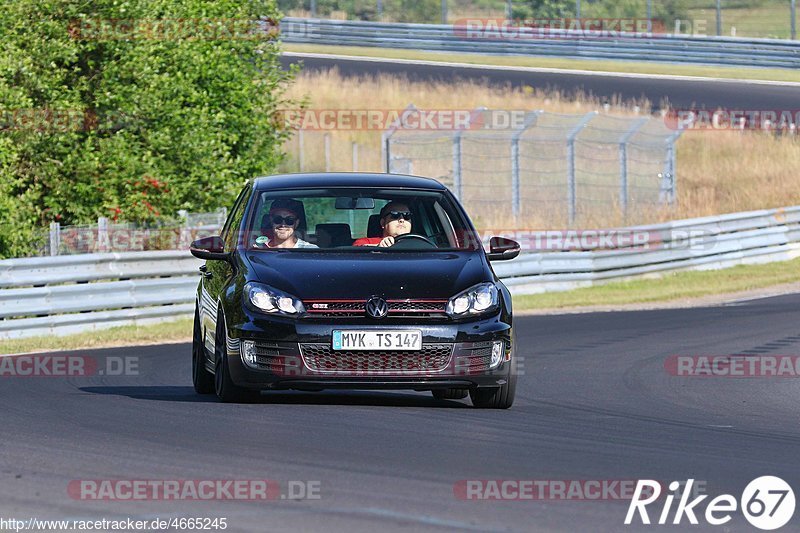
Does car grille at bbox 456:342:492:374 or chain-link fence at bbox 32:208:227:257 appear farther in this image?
chain-link fence at bbox 32:208:227:257

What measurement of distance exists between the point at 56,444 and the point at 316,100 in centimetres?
3436

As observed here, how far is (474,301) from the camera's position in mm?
9883

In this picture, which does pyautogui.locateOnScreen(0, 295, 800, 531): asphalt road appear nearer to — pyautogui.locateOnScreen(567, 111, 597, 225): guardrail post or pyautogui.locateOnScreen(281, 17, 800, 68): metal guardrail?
pyautogui.locateOnScreen(567, 111, 597, 225): guardrail post

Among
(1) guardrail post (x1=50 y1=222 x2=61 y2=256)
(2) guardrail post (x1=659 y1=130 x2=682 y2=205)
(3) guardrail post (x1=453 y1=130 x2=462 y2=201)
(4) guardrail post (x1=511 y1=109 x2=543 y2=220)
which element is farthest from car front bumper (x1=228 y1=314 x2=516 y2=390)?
(2) guardrail post (x1=659 y1=130 x2=682 y2=205)

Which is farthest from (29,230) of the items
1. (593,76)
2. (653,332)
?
(593,76)

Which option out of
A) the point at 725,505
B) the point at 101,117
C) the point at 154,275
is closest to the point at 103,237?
the point at 154,275

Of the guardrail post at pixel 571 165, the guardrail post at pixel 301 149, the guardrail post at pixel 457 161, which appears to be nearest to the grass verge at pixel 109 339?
the guardrail post at pixel 457 161

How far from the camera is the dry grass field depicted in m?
33.7

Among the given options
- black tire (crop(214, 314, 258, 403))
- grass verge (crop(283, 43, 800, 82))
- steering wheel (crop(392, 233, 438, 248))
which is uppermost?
steering wheel (crop(392, 233, 438, 248))

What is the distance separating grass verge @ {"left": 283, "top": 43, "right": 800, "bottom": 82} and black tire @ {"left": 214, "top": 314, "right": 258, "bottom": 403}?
37.8 metres

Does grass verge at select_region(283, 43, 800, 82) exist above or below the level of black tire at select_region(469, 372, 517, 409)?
below

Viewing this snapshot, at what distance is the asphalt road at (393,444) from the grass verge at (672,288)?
1045cm

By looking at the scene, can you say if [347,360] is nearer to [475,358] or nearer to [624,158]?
[475,358]

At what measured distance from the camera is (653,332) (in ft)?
60.1
